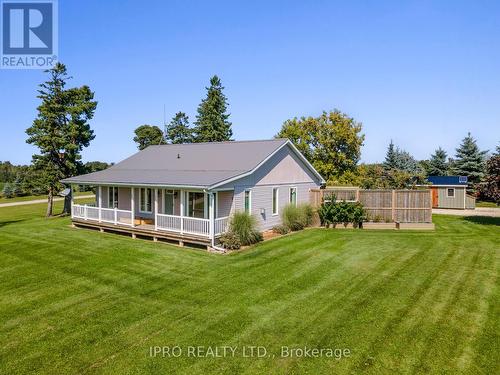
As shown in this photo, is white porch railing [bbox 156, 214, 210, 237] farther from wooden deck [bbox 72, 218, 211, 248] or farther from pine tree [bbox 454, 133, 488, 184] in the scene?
pine tree [bbox 454, 133, 488, 184]

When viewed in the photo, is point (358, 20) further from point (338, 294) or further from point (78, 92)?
point (78, 92)

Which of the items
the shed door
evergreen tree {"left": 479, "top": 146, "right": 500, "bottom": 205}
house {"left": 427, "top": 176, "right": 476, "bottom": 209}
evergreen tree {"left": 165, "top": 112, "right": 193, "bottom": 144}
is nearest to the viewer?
evergreen tree {"left": 479, "top": 146, "right": 500, "bottom": 205}

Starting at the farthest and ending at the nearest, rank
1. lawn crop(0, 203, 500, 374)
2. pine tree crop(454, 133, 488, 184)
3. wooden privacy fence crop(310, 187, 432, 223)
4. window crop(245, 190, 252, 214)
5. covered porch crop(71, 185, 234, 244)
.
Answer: pine tree crop(454, 133, 488, 184)
wooden privacy fence crop(310, 187, 432, 223)
window crop(245, 190, 252, 214)
covered porch crop(71, 185, 234, 244)
lawn crop(0, 203, 500, 374)

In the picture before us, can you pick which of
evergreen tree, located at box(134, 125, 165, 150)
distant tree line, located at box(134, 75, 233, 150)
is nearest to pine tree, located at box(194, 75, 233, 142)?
distant tree line, located at box(134, 75, 233, 150)

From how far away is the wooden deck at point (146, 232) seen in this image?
1549cm

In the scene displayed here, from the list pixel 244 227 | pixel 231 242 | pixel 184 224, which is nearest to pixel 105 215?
pixel 184 224

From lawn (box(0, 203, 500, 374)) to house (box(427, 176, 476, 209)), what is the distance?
57.2 ft

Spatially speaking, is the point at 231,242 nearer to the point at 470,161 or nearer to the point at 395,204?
the point at 395,204

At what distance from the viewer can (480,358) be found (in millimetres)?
6730

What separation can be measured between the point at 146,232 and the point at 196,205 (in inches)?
110

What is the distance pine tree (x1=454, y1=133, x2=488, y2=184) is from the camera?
126 ft

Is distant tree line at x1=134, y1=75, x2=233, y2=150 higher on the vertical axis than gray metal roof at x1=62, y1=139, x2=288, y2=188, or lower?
higher

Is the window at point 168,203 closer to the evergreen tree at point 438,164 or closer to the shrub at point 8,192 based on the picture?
the evergreen tree at point 438,164

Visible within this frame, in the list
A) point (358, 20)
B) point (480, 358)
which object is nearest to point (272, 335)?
point (480, 358)
